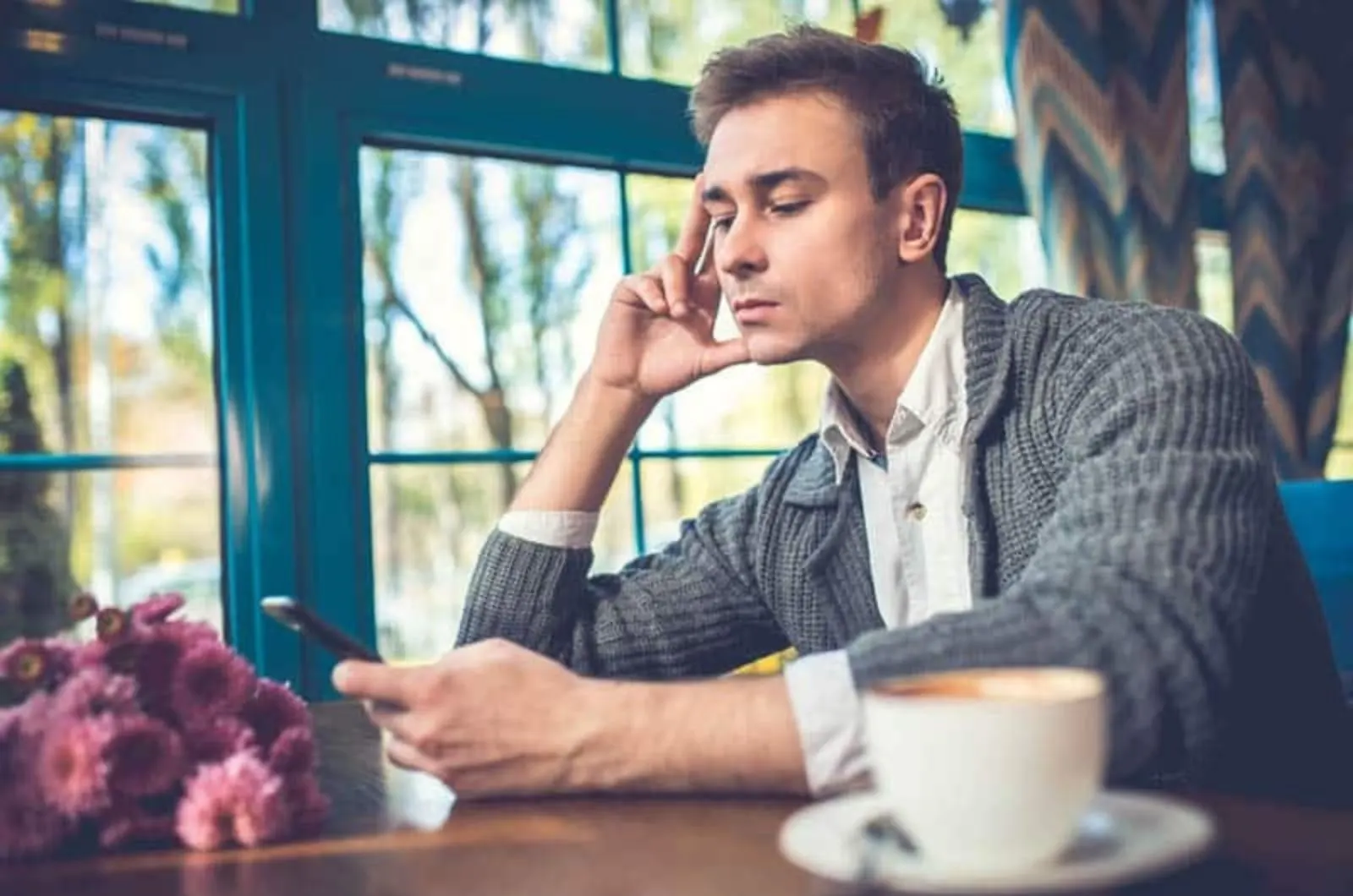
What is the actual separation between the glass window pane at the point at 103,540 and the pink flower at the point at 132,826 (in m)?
0.86

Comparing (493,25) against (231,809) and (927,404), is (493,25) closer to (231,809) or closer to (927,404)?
(927,404)

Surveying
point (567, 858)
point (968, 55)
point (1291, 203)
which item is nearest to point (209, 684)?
point (567, 858)

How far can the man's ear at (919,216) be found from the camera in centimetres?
145

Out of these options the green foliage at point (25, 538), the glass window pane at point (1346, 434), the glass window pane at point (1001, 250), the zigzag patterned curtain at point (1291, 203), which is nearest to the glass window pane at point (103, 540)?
the green foliage at point (25, 538)

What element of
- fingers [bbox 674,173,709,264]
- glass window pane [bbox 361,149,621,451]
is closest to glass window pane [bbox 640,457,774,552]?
glass window pane [bbox 361,149,621,451]

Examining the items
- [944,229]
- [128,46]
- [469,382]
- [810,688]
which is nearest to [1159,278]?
[944,229]

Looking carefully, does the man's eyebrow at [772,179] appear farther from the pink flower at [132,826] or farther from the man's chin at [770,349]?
the pink flower at [132,826]

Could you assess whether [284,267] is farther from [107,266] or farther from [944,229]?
[944,229]

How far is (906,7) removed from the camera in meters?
2.46

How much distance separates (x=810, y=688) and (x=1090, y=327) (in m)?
0.54

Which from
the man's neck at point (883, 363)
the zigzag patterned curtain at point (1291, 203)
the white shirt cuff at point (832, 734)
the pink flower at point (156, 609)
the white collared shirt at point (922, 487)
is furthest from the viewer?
A: the zigzag patterned curtain at point (1291, 203)

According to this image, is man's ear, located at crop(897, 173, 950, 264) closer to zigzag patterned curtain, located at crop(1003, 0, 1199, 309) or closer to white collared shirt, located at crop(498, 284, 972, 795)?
A: white collared shirt, located at crop(498, 284, 972, 795)

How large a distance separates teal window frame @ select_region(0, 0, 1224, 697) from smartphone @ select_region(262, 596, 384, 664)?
77 centimetres

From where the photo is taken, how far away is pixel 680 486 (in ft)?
6.95
